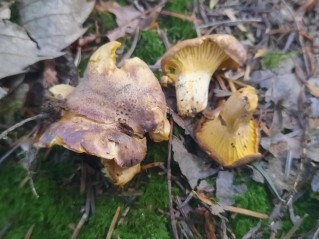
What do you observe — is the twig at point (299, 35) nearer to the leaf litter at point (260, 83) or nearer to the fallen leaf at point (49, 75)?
the leaf litter at point (260, 83)

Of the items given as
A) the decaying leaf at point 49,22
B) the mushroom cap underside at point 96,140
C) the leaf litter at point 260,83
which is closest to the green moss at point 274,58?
the leaf litter at point 260,83

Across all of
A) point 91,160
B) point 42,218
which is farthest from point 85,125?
point 42,218

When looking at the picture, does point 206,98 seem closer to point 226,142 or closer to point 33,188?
point 226,142

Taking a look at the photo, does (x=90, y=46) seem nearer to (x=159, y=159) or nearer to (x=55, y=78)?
(x=55, y=78)

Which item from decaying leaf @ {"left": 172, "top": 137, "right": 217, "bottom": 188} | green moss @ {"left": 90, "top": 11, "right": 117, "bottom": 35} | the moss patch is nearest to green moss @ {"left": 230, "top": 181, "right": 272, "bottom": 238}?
the moss patch

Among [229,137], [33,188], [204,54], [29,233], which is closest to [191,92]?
[204,54]
